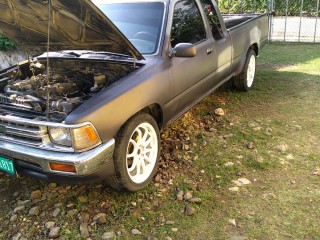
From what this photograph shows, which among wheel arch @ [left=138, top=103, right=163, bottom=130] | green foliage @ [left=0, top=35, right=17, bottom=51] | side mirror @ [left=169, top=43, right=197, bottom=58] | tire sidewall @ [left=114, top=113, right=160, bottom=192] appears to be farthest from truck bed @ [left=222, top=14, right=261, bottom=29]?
green foliage @ [left=0, top=35, right=17, bottom=51]

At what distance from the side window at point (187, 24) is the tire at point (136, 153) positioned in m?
0.97

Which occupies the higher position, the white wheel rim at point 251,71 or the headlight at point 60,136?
the headlight at point 60,136

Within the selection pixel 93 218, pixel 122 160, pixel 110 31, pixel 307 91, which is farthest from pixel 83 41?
pixel 307 91

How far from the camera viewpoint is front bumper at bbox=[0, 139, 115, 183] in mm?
2455

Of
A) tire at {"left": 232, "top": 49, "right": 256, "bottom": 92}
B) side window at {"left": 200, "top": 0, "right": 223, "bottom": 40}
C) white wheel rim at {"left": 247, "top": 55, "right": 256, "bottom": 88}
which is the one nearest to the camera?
side window at {"left": 200, "top": 0, "right": 223, "bottom": 40}

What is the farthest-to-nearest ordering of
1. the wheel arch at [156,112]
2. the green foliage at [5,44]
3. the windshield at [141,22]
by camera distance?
the green foliage at [5,44] → the windshield at [141,22] → the wheel arch at [156,112]

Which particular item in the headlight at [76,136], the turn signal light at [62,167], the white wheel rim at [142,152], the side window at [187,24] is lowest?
the white wheel rim at [142,152]

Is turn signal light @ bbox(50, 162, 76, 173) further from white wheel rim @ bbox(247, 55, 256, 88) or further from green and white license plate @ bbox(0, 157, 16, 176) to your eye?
white wheel rim @ bbox(247, 55, 256, 88)

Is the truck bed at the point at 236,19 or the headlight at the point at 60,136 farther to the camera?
the truck bed at the point at 236,19

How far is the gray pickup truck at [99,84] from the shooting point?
2.52 m

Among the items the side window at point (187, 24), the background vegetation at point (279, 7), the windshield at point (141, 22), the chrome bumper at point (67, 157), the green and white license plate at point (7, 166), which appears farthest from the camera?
the background vegetation at point (279, 7)

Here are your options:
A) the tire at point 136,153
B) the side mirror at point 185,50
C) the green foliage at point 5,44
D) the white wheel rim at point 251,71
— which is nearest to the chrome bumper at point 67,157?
the tire at point 136,153

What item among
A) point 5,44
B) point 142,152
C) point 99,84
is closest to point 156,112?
point 142,152

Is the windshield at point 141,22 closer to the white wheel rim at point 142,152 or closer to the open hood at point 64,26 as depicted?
the open hood at point 64,26
